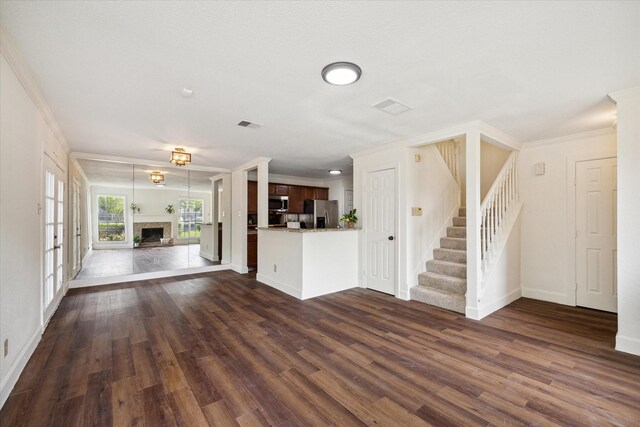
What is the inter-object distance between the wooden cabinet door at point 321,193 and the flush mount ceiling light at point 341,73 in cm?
593

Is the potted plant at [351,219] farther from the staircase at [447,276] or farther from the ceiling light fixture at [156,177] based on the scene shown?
the ceiling light fixture at [156,177]

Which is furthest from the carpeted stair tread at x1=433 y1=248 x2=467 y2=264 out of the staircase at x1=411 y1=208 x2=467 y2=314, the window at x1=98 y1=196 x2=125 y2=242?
the window at x1=98 y1=196 x2=125 y2=242

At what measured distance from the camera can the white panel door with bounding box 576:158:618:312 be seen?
145 inches

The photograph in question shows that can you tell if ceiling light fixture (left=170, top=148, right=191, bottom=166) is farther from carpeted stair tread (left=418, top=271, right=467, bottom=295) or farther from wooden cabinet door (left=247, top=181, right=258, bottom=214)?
carpeted stair tread (left=418, top=271, right=467, bottom=295)

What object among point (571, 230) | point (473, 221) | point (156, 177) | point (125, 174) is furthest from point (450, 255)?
point (125, 174)

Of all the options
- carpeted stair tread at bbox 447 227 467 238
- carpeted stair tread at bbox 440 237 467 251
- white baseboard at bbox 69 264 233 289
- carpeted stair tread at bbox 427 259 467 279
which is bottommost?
white baseboard at bbox 69 264 233 289

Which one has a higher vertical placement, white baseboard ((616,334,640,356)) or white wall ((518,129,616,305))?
white wall ((518,129,616,305))

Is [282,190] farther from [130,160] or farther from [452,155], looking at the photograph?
[452,155]

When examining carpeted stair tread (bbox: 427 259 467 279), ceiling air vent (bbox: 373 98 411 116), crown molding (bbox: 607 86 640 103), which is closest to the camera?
crown molding (bbox: 607 86 640 103)

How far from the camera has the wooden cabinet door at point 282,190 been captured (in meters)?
7.42

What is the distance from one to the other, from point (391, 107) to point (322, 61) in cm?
116

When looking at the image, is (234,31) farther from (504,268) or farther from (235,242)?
(235,242)

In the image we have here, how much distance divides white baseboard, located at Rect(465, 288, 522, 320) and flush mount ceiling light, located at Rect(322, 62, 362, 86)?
10.2ft

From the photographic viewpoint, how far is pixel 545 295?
4215mm
